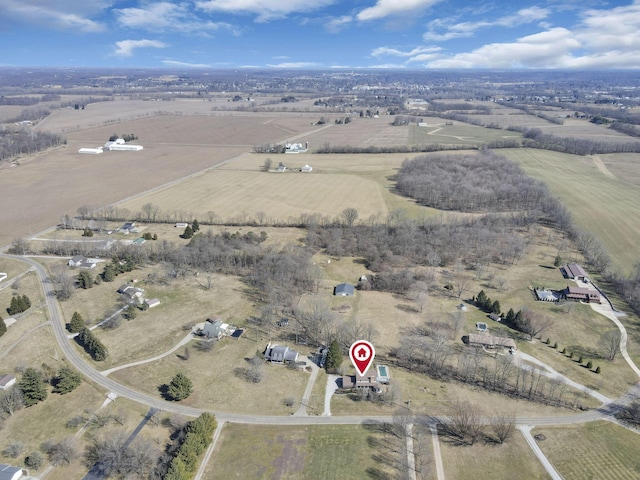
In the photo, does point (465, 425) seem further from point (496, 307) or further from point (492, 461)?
point (496, 307)

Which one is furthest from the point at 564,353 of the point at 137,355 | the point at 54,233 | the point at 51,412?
the point at 54,233

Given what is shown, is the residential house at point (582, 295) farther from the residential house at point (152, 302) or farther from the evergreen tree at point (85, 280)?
the evergreen tree at point (85, 280)

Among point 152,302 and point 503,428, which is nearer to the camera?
point 503,428

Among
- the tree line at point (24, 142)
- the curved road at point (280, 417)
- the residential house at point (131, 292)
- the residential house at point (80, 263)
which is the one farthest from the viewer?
the tree line at point (24, 142)

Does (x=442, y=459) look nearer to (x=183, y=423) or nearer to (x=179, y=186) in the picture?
(x=183, y=423)

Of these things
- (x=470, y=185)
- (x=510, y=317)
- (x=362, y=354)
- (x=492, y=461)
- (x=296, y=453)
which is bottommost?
(x=492, y=461)

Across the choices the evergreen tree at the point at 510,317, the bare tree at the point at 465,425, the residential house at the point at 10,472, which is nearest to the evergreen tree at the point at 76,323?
the residential house at the point at 10,472

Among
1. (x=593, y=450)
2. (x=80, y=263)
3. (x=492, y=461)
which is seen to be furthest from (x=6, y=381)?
(x=593, y=450)

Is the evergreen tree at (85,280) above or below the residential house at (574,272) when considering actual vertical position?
above
